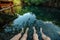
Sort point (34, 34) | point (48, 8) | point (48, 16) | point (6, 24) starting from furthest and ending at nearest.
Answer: point (48, 8) → point (48, 16) → point (6, 24) → point (34, 34)

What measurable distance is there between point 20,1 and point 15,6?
0.29 feet

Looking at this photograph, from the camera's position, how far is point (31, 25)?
1684 mm

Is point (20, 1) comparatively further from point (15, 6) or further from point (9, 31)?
point (9, 31)

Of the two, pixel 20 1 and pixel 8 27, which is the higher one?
pixel 20 1

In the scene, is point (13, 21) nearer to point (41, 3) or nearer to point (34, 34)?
point (34, 34)

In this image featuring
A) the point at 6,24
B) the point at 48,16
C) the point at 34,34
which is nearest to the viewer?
the point at 34,34

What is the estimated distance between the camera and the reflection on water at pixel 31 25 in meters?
1.59

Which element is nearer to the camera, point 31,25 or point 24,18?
point 31,25

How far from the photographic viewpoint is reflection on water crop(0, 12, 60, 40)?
1.59 meters

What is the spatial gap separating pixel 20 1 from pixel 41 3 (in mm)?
366

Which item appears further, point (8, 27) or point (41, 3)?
point (41, 3)

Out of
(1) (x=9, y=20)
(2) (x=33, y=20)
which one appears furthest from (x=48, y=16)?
(1) (x=9, y=20)

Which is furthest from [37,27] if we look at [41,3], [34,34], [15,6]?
[41,3]

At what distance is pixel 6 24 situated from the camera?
5.66 feet
